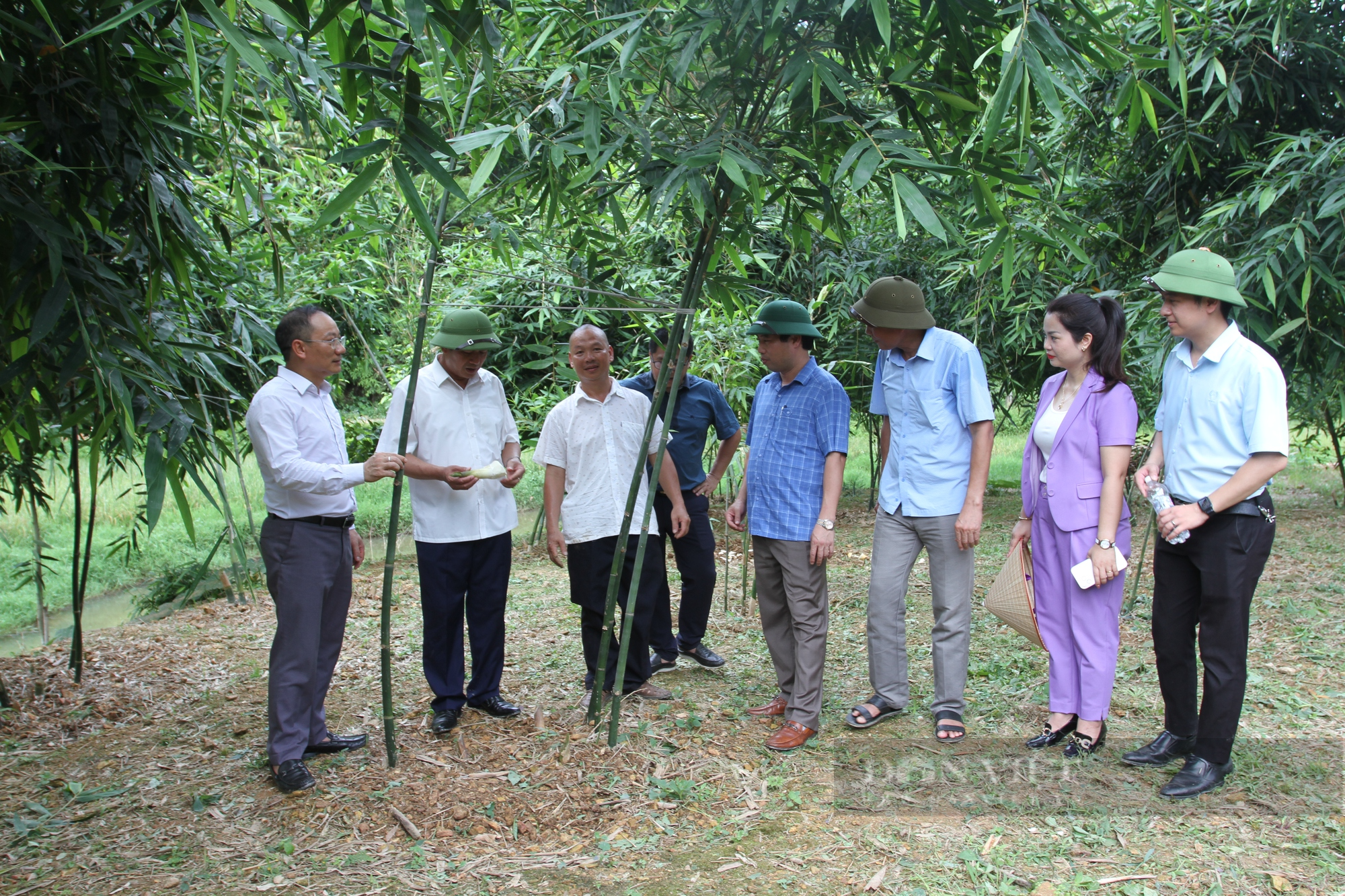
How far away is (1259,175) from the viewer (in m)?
4.79

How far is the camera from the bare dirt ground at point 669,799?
238 cm

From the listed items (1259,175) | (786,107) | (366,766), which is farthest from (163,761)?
(1259,175)

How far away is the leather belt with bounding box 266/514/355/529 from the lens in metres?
2.94

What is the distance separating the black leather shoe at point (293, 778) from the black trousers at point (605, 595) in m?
1.00

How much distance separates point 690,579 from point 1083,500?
5.90 feet

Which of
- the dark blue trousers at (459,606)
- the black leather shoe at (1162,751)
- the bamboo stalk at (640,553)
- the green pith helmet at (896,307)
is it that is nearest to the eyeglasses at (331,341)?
the dark blue trousers at (459,606)

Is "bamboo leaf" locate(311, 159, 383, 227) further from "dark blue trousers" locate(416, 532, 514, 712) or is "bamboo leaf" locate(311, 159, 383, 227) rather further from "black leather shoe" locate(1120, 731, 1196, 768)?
"black leather shoe" locate(1120, 731, 1196, 768)

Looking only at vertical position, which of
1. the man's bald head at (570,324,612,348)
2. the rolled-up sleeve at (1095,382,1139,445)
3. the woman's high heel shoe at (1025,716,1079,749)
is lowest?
the woman's high heel shoe at (1025,716,1079,749)

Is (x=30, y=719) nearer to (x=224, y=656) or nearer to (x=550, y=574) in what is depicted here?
(x=224, y=656)

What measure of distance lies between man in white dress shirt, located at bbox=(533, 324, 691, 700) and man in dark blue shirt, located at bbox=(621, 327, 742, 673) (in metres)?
0.54

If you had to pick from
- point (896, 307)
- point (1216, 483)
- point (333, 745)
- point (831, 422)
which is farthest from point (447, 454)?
point (1216, 483)

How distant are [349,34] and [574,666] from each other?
2848mm

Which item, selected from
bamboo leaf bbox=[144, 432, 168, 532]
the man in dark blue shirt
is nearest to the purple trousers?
the man in dark blue shirt

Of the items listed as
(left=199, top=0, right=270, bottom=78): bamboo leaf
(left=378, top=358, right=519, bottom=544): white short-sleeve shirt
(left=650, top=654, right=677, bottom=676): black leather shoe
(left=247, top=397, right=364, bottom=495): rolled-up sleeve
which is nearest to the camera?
(left=199, top=0, right=270, bottom=78): bamboo leaf
